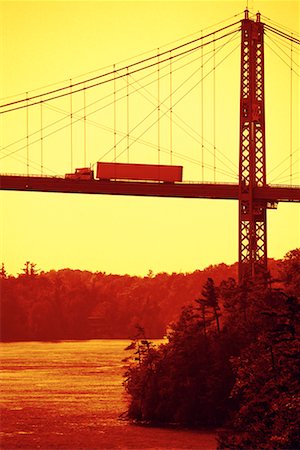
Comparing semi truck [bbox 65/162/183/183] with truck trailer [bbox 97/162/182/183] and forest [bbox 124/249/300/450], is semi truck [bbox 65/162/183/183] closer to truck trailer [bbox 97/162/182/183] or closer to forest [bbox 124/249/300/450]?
truck trailer [bbox 97/162/182/183]

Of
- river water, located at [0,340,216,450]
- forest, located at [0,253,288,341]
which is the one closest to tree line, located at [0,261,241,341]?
forest, located at [0,253,288,341]

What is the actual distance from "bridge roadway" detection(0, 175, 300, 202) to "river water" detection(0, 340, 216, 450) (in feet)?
33.5

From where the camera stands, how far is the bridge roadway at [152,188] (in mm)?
67062

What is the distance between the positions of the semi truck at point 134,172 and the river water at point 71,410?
11.0m

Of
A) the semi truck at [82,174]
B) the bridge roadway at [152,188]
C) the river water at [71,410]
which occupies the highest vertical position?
the semi truck at [82,174]

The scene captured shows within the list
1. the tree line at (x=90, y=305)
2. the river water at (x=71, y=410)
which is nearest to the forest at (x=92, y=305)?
the tree line at (x=90, y=305)

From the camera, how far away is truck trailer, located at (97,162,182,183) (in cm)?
7000

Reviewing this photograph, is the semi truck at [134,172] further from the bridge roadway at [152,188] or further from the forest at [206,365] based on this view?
the forest at [206,365]

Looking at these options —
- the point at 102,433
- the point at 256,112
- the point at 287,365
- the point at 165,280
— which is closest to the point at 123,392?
the point at 102,433

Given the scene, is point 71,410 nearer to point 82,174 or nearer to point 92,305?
point 82,174

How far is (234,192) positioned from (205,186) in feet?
6.18

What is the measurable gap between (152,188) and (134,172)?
4.86ft

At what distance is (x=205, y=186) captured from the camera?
69.9 m

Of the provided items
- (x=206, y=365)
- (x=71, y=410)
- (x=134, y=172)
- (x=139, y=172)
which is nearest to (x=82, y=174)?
(x=134, y=172)
